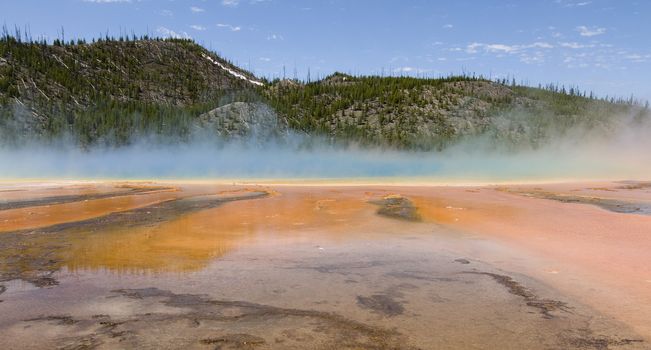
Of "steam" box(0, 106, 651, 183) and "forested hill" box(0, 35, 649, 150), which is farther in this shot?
"forested hill" box(0, 35, 649, 150)

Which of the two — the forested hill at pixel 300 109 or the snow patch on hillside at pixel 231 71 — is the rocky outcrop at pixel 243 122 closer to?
the forested hill at pixel 300 109

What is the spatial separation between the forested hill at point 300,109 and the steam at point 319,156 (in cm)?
301

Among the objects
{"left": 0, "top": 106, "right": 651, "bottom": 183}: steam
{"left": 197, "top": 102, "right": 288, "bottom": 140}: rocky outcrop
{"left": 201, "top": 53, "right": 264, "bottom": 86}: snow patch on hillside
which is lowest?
Answer: {"left": 0, "top": 106, "right": 651, "bottom": 183}: steam

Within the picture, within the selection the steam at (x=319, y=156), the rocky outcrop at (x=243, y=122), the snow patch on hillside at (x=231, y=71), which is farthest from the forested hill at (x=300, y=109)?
the snow patch on hillside at (x=231, y=71)

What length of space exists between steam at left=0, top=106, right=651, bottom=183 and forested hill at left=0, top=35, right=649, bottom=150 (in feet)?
9.87

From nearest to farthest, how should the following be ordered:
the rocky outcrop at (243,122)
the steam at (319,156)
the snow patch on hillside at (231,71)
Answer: the steam at (319,156), the rocky outcrop at (243,122), the snow patch on hillside at (231,71)

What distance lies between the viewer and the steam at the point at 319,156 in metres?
55.6

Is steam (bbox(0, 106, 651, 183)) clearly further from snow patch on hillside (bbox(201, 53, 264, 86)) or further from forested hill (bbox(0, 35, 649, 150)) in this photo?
snow patch on hillside (bbox(201, 53, 264, 86))

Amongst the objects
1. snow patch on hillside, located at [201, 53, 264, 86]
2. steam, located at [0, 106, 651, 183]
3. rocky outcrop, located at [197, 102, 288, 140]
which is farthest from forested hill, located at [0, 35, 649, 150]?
snow patch on hillside, located at [201, 53, 264, 86]

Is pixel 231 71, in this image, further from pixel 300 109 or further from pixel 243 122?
pixel 243 122

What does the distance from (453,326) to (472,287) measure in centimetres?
169

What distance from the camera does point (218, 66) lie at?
155 meters

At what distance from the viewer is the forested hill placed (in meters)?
82.2

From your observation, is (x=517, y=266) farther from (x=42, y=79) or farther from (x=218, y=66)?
(x=218, y=66)
